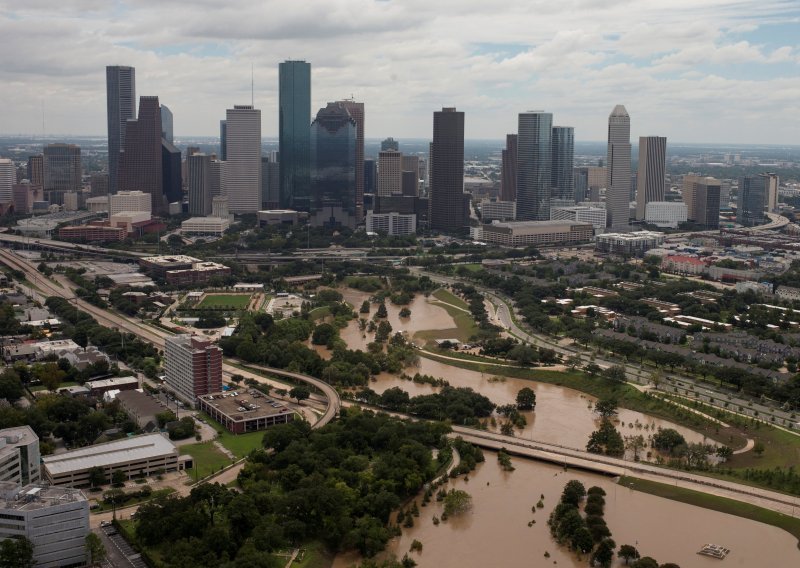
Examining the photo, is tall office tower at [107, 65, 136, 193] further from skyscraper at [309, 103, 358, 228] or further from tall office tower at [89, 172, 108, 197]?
skyscraper at [309, 103, 358, 228]

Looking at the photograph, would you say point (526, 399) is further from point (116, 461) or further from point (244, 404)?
point (116, 461)

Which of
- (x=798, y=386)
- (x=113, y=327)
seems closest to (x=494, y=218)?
(x=113, y=327)

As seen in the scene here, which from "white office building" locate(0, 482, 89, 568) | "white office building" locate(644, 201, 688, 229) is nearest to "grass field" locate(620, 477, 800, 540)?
"white office building" locate(0, 482, 89, 568)

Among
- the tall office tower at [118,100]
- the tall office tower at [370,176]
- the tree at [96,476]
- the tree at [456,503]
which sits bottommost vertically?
the tree at [456,503]

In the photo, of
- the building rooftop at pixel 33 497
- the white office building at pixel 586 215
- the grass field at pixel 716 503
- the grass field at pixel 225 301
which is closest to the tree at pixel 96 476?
the building rooftop at pixel 33 497

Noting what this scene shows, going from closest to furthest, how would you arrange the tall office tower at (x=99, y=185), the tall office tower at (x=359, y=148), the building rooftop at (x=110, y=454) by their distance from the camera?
1. the building rooftop at (x=110, y=454)
2. the tall office tower at (x=359, y=148)
3. the tall office tower at (x=99, y=185)

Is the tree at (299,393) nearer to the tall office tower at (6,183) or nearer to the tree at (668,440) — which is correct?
the tree at (668,440)

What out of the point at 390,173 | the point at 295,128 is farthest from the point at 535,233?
the point at 295,128
